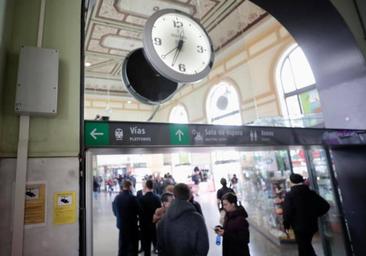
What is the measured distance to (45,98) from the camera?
51.7 inches

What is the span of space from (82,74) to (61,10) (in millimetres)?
500

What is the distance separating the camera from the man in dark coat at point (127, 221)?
3699 millimetres

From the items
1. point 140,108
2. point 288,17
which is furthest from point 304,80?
point 140,108

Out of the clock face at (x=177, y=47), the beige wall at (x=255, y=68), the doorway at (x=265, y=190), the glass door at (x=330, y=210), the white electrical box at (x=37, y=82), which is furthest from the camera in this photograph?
the beige wall at (x=255, y=68)

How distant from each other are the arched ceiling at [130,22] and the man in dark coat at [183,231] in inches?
120

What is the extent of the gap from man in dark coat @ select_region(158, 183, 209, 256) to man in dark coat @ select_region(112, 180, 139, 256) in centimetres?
150

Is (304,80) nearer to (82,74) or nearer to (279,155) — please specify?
(279,155)

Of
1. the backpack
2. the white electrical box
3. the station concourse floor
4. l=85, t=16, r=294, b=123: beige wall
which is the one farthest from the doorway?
l=85, t=16, r=294, b=123: beige wall

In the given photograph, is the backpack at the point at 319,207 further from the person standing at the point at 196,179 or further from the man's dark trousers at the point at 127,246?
the person standing at the point at 196,179

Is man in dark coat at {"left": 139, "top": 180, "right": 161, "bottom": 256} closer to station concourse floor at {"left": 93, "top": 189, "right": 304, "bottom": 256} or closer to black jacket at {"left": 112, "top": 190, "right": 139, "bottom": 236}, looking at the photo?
black jacket at {"left": 112, "top": 190, "right": 139, "bottom": 236}

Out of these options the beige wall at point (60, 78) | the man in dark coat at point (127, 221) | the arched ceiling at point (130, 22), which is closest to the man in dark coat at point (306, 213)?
the man in dark coat at point (127, 221)

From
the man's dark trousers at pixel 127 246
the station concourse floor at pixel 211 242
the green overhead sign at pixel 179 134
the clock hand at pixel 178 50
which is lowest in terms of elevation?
the station concourse floor at pixel 211 242

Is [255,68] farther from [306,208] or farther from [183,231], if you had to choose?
[183,231]

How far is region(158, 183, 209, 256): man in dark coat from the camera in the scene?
2.24m
